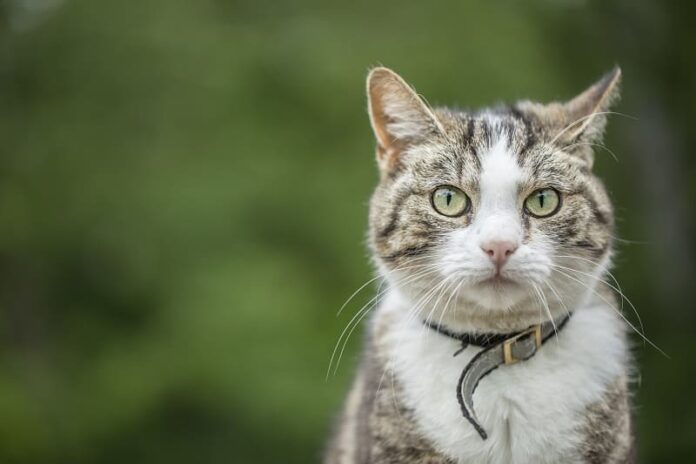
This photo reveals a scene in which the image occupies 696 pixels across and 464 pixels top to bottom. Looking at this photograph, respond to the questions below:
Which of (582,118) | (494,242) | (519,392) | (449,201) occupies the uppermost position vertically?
(582,118)

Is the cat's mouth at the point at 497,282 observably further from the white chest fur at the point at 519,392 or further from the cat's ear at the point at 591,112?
the cat's ear at the point at 591,112

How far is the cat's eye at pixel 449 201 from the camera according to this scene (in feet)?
8.14

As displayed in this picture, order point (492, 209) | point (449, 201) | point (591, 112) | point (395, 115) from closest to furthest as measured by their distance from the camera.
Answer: point (492, 209), point (449, 201), point (591, 112), point (395, 115)

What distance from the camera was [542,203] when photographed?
246 centimetres

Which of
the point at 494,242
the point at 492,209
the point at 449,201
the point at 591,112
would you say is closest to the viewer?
the point at 494,242

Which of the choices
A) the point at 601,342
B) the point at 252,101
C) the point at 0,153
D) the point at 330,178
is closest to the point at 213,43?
the point at 252,101

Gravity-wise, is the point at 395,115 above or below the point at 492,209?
above

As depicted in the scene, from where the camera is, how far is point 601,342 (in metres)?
2.65

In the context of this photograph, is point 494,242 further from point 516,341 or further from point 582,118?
point 582,118

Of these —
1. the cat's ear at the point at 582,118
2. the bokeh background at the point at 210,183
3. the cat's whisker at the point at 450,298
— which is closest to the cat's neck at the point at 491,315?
the cat's whisker at the point at 450,298

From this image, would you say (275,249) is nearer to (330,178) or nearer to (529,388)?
(330,178)

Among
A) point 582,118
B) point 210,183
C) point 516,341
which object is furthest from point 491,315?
point 210,183

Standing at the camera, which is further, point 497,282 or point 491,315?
point 491,315

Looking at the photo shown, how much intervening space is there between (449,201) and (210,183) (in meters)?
3.02
